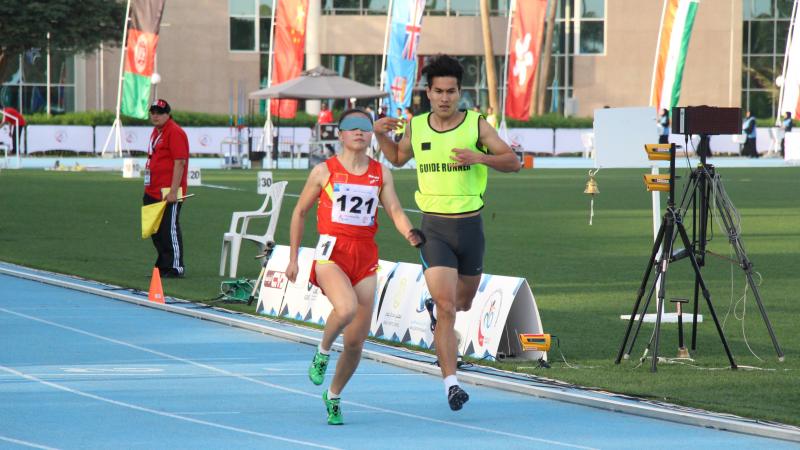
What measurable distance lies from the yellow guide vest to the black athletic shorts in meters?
0.06

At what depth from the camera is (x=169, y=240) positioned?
17203 mm

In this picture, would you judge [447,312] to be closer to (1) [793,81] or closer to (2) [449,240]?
(2) [449,240]

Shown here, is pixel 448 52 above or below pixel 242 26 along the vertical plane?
below

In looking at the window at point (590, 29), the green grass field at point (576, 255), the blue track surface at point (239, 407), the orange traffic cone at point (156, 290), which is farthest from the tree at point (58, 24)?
the blue track surface at point (239, 407)

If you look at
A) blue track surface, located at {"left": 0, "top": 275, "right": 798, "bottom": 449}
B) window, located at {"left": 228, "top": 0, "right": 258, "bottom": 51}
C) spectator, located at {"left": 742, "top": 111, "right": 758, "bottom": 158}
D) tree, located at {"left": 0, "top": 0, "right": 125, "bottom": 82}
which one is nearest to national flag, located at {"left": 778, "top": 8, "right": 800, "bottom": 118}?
spectator, located at {"left": 742, "top": 111, "right": 758, "bottom": 158}

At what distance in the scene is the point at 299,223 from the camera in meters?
9.02

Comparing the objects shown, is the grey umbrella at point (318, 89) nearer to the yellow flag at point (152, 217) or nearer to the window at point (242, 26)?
the window at point (242, 26)

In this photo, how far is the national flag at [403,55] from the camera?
4862cm

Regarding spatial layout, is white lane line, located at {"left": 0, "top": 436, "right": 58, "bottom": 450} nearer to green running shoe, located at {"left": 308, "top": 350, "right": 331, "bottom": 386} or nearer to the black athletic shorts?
green running shoe, located at {"left": 308, "top": 350, "right": 331, "bottom": 386}

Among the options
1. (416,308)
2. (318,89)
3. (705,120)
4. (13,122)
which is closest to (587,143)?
(318,89)

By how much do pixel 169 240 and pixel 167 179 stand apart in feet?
2.29

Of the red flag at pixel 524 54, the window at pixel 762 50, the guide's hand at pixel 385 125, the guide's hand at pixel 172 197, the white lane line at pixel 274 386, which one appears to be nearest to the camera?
the white lane line at pixel 274 386

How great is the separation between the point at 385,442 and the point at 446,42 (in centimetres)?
6568

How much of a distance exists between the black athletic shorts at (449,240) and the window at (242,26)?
62849mm
